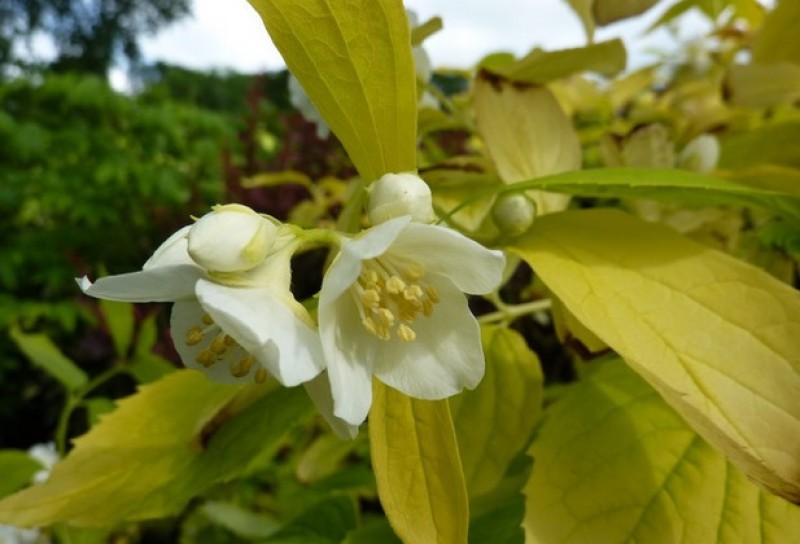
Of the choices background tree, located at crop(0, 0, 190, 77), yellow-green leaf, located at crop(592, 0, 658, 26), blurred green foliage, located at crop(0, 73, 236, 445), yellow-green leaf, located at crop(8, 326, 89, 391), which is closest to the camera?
yellow-green leaf, located at crop(592, 0, 658, 26)

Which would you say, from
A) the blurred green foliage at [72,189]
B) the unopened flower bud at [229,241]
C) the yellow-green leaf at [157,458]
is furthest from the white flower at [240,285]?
the blurred green foliage at [72,189]

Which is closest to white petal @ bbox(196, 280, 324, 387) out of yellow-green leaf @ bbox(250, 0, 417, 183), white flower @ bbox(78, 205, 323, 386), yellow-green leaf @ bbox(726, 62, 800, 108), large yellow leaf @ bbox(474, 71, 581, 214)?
white flower @ bbox(78, 205, 323, 386)

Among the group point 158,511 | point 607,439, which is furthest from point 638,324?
point 158,511

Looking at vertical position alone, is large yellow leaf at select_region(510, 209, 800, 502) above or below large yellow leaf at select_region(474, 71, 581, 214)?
below

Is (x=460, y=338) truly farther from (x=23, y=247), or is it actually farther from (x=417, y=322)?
(x=23, y=247)

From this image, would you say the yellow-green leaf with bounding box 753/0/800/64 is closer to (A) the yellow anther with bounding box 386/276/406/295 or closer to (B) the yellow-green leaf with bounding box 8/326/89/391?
(A) the yellow anther with bounding box 386/276/406/295

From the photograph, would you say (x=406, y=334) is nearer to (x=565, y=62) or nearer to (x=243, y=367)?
(x=243, y=367)

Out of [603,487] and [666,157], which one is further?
[666,157]

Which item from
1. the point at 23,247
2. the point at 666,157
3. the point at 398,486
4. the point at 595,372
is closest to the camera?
the point at 398,486
